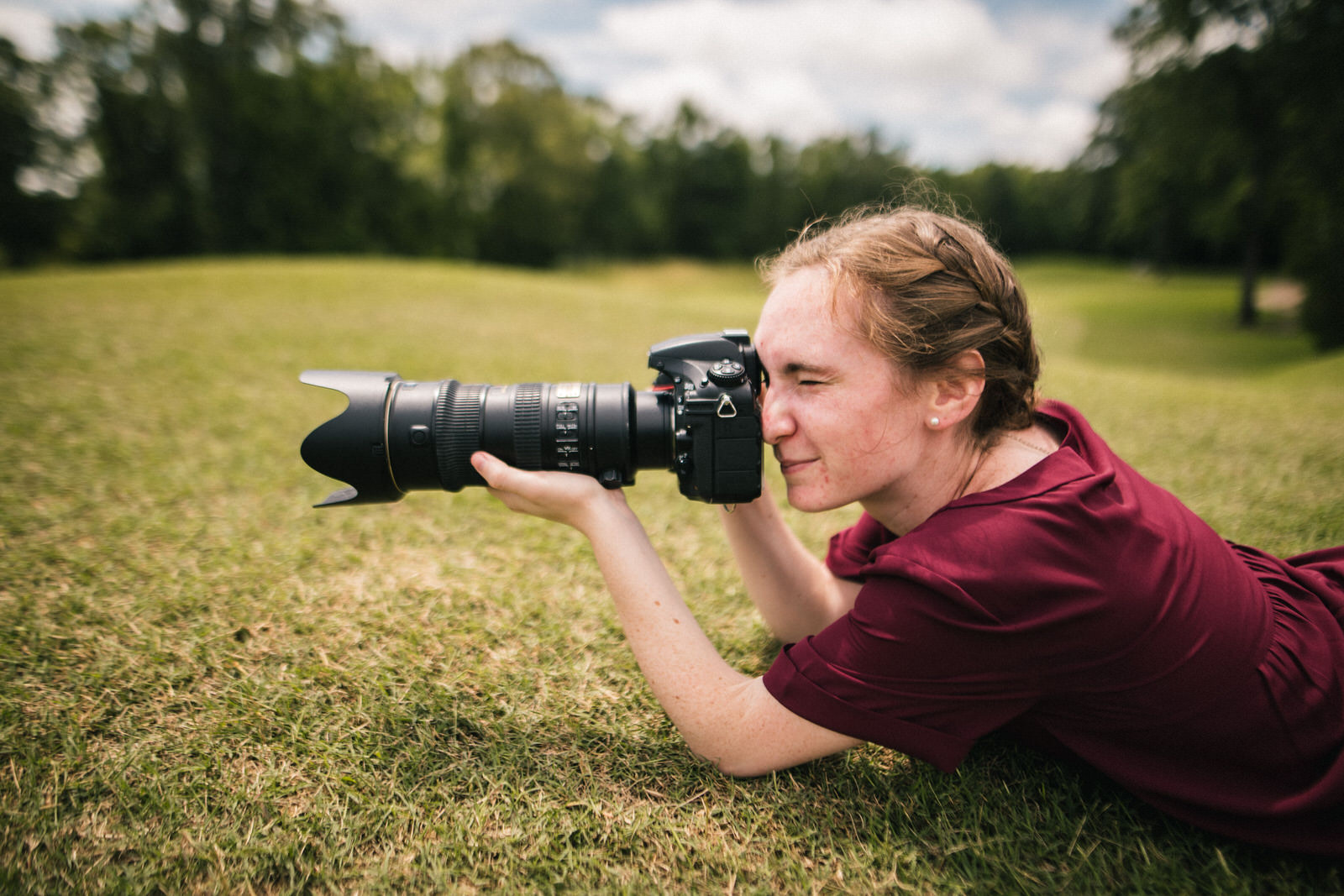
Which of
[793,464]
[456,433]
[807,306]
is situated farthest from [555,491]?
[807,306]

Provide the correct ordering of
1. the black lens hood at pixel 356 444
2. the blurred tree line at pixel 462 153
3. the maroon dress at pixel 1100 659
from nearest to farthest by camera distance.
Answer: the maroon dress at pixel 1100 659
the black lens hood at pixel 356 444
the blurred tree line at pixel 462 153

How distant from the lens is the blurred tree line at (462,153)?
14281mm

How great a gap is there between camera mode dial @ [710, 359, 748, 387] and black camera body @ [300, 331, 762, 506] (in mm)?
29

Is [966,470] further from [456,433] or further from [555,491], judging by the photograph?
[456,433]

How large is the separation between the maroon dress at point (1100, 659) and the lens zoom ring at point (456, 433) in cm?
83

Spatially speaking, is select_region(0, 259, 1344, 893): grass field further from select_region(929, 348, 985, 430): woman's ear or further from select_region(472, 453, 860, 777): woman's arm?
select_region(929, 348, 985, 430): woman's ear

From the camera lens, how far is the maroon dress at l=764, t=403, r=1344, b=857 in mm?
1177

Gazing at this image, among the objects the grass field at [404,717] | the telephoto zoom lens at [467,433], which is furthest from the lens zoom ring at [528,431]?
the grass field at [404,717]

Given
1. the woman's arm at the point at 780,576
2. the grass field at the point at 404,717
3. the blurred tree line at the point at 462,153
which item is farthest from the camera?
the blurred tree line at the point at 462,153

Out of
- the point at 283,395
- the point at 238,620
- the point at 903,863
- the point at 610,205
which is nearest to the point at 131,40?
the point at 610,205

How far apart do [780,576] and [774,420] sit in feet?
1.90

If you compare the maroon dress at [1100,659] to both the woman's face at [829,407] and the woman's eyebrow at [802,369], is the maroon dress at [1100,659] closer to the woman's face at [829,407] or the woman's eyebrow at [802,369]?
the woman's face at [829,407]

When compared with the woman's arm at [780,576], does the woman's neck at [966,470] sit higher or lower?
higher

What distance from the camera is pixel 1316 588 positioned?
4.93 ft
